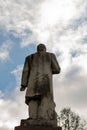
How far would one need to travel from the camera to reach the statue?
37.8ft

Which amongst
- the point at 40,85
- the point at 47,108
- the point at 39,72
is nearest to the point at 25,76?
the point at 39,72

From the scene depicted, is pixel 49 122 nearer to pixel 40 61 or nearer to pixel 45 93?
pixel 45 93

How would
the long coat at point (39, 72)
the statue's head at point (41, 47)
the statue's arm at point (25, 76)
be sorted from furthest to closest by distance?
1. the statue's head at point (41, 47)
2. the statue's arm at point (25, 76)
3. the long coat at point (39, 72)

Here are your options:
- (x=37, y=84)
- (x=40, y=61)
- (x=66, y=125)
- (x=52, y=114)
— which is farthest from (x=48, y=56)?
(x=66, y=125)

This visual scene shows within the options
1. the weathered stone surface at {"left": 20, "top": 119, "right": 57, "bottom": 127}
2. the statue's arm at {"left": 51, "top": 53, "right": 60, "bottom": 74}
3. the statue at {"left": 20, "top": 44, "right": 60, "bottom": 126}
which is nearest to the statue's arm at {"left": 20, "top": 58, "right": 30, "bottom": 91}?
the statue at {"left": 20, "top": 44, "right": 60, "bottom": 126}

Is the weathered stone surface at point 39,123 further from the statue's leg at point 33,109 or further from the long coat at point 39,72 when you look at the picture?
the long coat at point 39,72

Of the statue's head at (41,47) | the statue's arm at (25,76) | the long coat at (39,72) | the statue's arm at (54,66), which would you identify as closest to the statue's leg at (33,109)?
the long coat at (39,72)

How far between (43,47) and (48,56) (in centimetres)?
38

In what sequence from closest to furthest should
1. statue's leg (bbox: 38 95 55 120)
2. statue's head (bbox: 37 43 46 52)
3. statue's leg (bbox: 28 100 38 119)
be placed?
statue's leg (bbox: 38 95 55 120), statue's leg (bbox: 28 100 38 119), statue's head (bbox: 37 43 46 52)

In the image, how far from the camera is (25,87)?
486 inches

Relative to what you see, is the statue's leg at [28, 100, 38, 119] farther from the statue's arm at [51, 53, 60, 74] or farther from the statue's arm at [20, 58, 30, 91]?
the statue's arm at [51, 53, 60, 74]

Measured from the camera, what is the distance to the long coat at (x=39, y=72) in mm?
11938

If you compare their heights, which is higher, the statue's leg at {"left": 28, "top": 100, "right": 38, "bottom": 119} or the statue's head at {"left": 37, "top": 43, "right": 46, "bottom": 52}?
the statue's head at {"left": 37, "top": 43, "right": 46, "bottom": 52}

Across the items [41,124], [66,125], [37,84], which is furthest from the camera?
[66,125]
